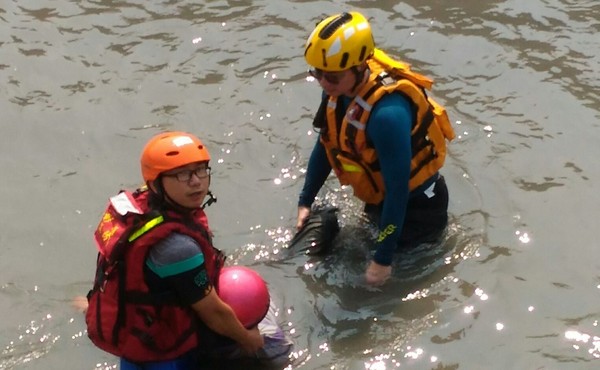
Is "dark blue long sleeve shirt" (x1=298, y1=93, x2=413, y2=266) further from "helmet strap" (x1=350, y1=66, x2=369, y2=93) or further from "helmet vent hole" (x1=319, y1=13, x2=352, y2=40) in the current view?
"helmet vent hole" (x1=319, y1=13, x2=352, y2=40)

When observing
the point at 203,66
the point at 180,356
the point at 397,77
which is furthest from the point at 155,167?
the point at 203,66

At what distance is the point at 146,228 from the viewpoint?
12.9 ft

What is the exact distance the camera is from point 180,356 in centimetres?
434

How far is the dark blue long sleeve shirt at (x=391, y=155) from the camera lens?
4680 millimetres

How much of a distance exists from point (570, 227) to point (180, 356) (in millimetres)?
2902

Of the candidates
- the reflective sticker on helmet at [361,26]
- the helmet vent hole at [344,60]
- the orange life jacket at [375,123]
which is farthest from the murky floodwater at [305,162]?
the reflective sticker on helmet at [361,26]

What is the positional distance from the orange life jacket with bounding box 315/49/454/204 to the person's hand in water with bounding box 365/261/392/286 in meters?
0.47

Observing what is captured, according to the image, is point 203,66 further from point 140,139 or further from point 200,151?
point 200,151

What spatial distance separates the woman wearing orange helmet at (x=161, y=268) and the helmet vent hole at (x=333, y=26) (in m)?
1.05

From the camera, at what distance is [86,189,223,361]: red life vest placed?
3.95 meters

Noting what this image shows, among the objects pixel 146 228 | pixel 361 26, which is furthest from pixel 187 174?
pixel 361 26

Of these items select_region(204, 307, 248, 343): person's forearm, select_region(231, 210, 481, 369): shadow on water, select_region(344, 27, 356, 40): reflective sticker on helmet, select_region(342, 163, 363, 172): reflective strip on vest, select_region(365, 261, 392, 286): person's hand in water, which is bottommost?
select_region(231, 210, 481, 369): shadow on water

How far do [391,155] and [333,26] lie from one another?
0.81 metres

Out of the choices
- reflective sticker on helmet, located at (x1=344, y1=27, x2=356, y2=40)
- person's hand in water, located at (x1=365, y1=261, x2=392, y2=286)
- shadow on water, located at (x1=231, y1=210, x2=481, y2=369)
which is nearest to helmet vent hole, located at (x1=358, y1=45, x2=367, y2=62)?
reflective sticker on helmet, located at (x1=344, y1=27, x2=356, y2=40)
